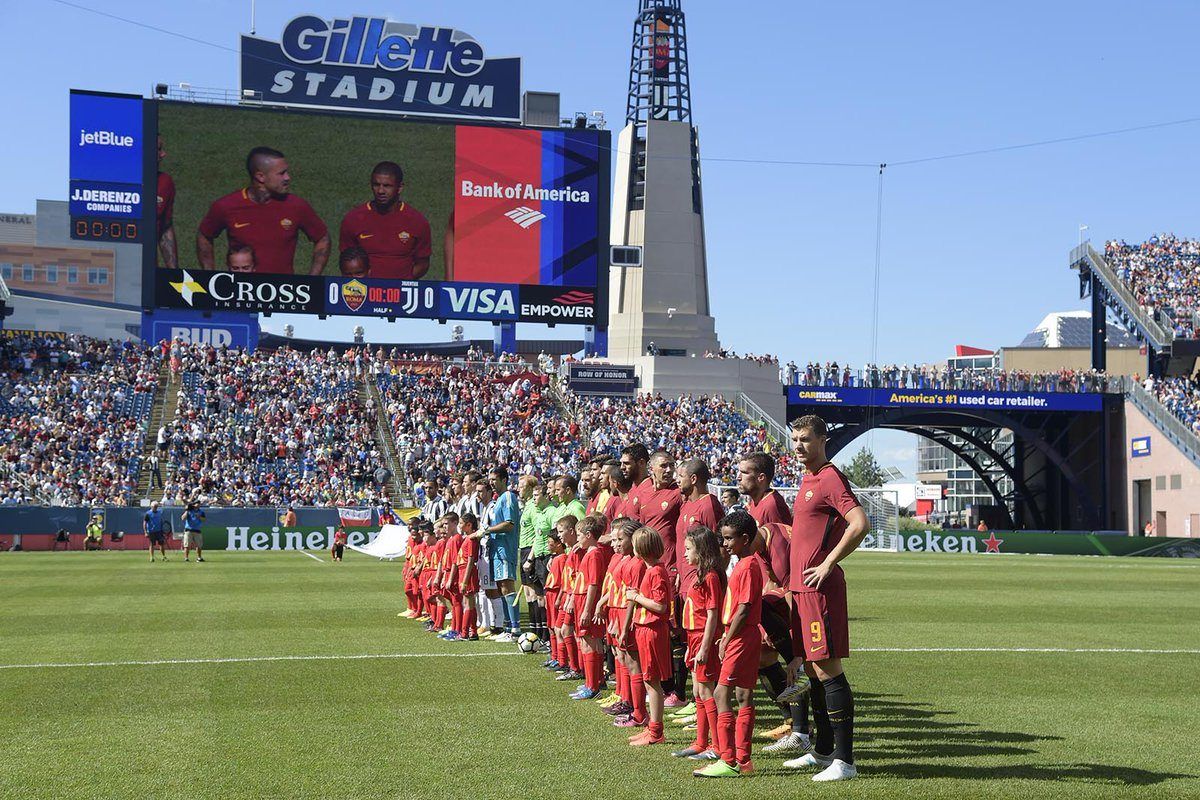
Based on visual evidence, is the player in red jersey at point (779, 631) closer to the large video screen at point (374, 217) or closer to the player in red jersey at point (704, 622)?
the player in red jersey at point (704, 622)

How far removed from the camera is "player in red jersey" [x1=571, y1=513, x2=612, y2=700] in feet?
36.8

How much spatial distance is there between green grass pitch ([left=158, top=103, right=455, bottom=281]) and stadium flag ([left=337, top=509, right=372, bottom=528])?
10857 mm

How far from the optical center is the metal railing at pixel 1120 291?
2381 inches

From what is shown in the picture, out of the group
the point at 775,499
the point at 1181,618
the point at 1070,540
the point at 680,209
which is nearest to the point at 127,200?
the point at 680,209

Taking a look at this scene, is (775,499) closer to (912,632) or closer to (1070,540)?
(912,632)

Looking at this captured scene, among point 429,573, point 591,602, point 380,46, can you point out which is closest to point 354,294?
point 380,46

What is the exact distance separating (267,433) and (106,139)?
1264 cm

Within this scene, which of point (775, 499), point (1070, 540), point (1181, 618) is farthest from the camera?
point (1070, 540)

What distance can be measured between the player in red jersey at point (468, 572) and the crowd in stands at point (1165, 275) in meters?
52.5

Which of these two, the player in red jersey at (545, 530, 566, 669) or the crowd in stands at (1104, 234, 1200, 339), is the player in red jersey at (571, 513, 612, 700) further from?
the crowd in stands at (1104, 234, 1200, 339)

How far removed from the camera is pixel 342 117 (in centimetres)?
5112

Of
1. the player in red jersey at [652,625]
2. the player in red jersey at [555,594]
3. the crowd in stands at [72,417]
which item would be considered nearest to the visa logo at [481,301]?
the crowd in stands at [72,417]

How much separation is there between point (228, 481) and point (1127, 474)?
42.0 meters

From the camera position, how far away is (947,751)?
9328 mm
